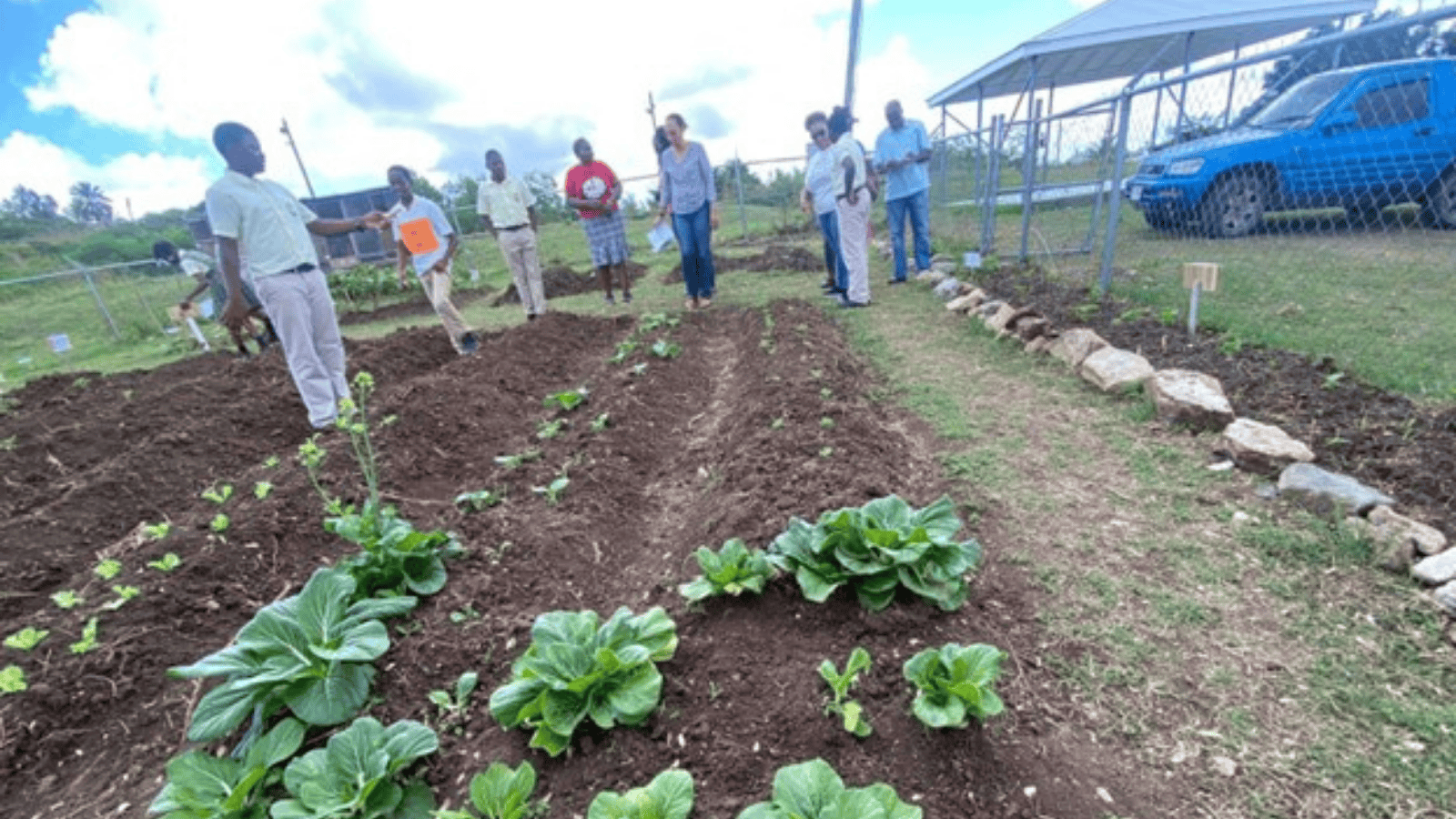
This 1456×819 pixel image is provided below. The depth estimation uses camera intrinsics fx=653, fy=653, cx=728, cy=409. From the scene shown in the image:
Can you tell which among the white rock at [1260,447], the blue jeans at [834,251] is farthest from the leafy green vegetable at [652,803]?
the blue jeans at [834,251]

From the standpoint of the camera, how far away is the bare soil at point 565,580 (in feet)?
5.55

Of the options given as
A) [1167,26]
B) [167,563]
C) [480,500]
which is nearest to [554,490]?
[480,500]

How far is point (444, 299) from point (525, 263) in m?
1.51

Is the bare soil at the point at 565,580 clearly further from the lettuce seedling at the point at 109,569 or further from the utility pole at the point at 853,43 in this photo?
the utility pole at the point at 853,43

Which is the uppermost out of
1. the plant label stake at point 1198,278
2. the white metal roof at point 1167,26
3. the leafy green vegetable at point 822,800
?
the white metal roof at point 1167,26

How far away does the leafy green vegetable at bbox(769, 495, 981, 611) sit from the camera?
2.09 meters

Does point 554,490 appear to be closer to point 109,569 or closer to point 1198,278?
point 109,569

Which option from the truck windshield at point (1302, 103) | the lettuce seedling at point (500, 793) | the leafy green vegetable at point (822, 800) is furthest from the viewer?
the truck windshield at point (1302, 103)

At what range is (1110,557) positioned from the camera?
2.55 metres

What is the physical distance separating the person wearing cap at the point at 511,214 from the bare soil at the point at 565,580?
2268 mm

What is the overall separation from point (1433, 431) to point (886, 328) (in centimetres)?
366

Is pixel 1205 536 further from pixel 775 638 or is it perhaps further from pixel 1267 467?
pixel 775 638

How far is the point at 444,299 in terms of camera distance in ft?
20.6

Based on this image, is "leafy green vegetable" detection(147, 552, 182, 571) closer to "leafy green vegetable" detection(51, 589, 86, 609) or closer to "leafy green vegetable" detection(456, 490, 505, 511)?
"leafy green vegetable" detection(51, 589, 86, 609)
